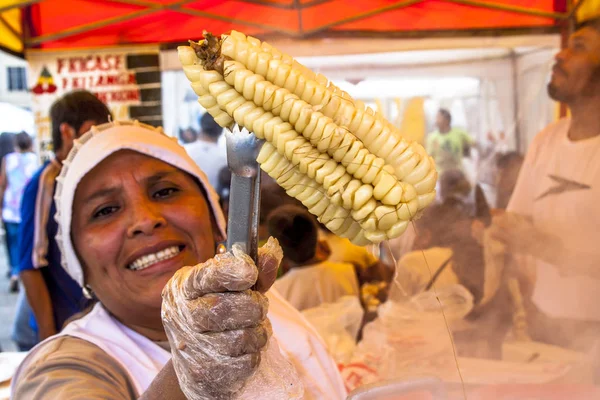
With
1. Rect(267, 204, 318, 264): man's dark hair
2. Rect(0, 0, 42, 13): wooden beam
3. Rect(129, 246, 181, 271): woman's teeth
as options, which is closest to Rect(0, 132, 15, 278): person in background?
Rect(0, 0, 42, 13): wooden beam

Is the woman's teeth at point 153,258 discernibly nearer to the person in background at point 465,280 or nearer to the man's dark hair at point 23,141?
the person in background at point 465,280

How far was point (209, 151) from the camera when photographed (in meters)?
2.38

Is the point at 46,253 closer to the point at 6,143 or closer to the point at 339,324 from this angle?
the point at 6,143

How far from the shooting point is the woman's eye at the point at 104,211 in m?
1.38

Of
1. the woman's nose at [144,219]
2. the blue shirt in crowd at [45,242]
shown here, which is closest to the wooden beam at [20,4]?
the blue shirt in crowd at [45,242]

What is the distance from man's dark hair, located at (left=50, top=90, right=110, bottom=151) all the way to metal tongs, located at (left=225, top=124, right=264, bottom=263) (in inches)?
51.6

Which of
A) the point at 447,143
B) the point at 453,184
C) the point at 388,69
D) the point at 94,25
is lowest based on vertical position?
the point at 453,184

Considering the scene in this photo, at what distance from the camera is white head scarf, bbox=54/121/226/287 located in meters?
1.36

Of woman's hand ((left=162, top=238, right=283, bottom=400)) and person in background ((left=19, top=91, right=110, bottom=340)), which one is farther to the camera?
person in background ((left=19, top=91, right=110, bottom=340))

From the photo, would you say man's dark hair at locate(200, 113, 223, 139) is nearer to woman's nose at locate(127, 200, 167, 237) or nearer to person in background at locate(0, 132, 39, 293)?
person in background at locate(0, 132, 39, 293)

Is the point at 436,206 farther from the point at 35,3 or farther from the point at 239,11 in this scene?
the point at 35,3

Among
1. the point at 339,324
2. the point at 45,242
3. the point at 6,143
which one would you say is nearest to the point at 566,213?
the point at 339,324

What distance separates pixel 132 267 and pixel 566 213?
1840 millimetres

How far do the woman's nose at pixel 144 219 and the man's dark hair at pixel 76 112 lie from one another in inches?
30.2
